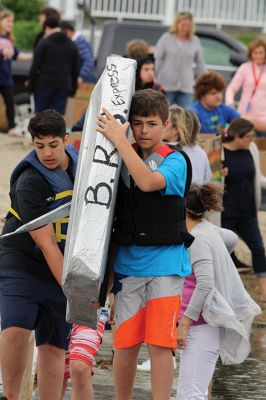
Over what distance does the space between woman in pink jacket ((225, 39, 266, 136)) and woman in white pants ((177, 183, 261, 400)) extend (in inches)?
298

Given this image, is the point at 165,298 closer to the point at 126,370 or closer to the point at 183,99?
the point at 126,370

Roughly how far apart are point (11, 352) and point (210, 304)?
1.13 m

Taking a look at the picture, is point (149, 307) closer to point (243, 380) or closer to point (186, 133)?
point (243, 380)

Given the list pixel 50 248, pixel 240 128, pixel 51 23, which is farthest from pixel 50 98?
pixel 50 248

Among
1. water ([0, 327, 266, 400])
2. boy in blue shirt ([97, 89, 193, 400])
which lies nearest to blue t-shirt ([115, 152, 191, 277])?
boy in blue shirt ([97, 89, 193, 400])

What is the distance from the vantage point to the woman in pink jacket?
577 inches

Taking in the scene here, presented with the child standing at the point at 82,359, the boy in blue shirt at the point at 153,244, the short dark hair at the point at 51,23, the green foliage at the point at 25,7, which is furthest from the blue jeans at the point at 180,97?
the green foliage at the point at 25,7

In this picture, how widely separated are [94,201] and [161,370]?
3.13ft

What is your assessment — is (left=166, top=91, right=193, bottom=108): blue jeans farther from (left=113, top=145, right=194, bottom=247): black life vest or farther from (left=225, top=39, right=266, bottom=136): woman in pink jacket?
(left=113, top=145, right=194, bottom=247): black life vest

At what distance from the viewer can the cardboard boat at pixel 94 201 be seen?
5777mm

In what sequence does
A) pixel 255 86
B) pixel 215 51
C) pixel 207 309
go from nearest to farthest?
pixel 207 309, pixel 255 86, pixel 215 51

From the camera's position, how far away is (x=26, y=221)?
6328mm

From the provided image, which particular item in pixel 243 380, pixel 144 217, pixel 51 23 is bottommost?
pixel 243 380

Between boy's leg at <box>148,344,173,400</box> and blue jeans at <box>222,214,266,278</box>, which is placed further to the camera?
blue jeans at <box>222,214,266,278</box>
